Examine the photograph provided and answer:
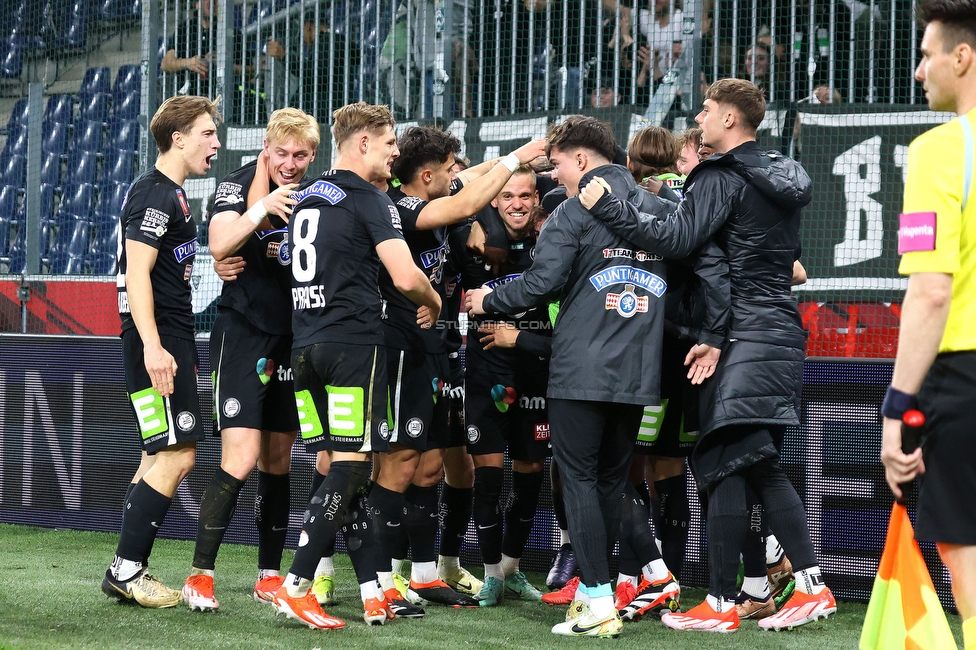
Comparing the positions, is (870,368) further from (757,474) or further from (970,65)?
(970,65)

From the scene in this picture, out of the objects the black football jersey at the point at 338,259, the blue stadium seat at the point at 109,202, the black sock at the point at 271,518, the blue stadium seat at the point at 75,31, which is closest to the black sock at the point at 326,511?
the black football jersey at the point at 338,259

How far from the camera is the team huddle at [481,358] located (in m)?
3.85

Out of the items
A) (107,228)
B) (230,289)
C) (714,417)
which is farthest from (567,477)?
(107,228)

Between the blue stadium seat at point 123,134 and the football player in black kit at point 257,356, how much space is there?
4913 millimetres

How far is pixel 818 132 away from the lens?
659 centimetres

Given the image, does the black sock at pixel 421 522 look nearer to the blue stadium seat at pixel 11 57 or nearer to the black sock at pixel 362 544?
the black sock at pixel 362 544

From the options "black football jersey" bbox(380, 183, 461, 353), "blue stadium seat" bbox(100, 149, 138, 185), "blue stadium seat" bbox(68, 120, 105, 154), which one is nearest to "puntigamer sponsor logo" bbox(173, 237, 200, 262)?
"black football jersey" bbox(380, 183, 461, 353)

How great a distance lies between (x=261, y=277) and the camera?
4395mm

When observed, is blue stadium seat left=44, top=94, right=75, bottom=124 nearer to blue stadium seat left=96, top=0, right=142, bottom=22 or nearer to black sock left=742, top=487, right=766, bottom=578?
blue stadium seat left=96, top=0, right=142, bottom=22

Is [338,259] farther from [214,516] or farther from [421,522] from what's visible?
[421,522]

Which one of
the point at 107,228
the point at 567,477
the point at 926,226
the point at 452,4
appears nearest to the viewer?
the point at 926,226

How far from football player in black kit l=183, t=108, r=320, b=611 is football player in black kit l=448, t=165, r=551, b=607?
2.58ft

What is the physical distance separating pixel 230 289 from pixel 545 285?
1422 millimetres

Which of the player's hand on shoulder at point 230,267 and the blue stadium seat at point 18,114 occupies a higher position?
the blue stadium seat at point 18,114
